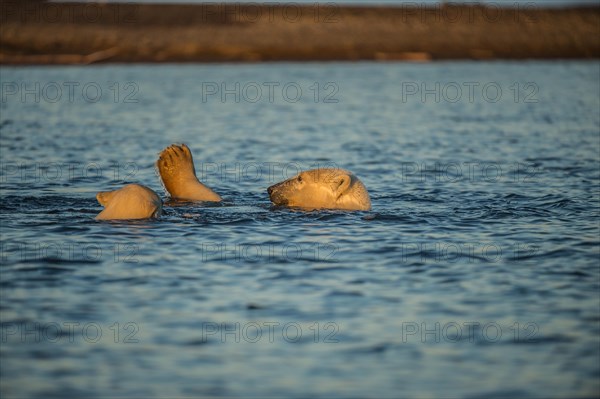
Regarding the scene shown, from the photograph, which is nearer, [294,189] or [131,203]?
[131,203]

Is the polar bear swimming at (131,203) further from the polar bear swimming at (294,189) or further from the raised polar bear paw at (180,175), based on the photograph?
the raised polar bear paw at (180,175)

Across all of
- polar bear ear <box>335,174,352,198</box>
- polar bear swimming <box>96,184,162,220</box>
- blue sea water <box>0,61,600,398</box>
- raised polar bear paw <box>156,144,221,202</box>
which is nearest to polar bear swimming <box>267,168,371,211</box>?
polar bear ear <box>335,174,352,198</box>

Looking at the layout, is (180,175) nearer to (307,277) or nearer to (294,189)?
(294,189)

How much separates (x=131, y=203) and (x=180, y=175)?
1355 millimetres

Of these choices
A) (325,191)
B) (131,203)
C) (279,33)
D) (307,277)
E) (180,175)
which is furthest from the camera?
(279,33)

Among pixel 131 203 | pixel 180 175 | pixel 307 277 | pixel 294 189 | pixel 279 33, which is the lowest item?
pixel 307 277

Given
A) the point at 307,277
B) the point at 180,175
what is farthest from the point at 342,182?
the point at 307,277

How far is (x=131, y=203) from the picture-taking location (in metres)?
12.9

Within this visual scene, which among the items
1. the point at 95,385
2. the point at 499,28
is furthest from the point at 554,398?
the point at 499,28

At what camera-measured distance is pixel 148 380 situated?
7828mm

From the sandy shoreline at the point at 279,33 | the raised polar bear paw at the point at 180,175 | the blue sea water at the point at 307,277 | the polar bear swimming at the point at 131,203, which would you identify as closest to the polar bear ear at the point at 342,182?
the blue sea water at the point at 307,277

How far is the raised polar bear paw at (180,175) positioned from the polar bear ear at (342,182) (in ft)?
6.22

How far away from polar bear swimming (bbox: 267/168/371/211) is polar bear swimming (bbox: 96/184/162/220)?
5.83 ft

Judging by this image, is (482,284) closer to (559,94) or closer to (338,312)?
(338,312)
